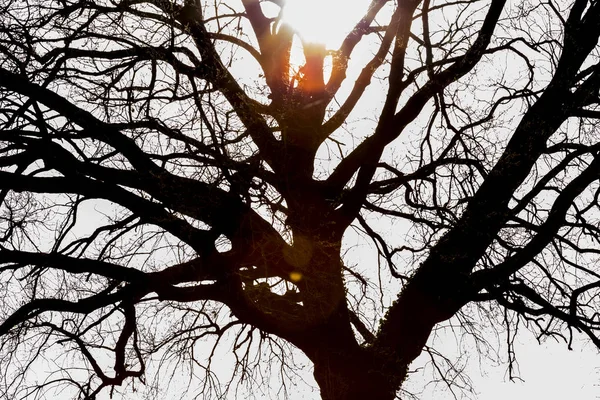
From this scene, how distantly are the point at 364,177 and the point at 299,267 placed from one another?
106cm

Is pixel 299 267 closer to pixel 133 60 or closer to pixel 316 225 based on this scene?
pixel 316 225

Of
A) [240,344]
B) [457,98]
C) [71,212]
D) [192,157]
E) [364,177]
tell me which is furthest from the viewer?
[240,344]

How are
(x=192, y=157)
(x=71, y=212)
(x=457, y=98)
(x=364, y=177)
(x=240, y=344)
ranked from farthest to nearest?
(x=240, y=344), (x=457, y=98), (x=71, y=212), (x=364, y=177), (x=192, y=157)

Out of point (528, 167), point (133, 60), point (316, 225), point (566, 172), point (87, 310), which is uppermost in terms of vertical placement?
point (133, 60)

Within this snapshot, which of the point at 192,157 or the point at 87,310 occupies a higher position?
the point at 192,157

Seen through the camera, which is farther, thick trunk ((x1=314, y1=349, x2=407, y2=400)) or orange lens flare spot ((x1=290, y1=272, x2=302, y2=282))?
orange lens flare spot ((x1=290, y1=272, x2=302, y2=282))

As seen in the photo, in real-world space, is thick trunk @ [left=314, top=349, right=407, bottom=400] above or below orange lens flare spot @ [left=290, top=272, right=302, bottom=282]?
below

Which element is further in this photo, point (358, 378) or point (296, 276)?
point (296, 276)

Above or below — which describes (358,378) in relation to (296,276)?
below

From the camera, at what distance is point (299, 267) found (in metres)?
5.86

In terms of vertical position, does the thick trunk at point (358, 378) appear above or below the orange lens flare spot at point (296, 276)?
below

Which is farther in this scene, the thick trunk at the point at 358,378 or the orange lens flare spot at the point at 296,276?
the orange lens flare spot at the point at 296,276

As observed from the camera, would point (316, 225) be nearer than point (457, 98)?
Yes

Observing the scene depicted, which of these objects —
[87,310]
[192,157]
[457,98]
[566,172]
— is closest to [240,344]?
[87,310]
